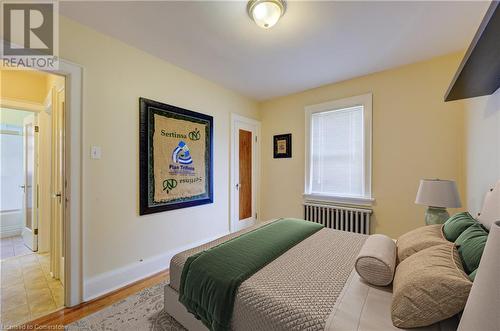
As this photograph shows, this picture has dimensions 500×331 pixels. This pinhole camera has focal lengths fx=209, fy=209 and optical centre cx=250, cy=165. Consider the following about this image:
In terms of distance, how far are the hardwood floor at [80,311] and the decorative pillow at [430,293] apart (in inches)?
88.0

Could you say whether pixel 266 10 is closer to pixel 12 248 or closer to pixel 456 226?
pixel 456 226

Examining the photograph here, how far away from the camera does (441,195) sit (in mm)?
1898

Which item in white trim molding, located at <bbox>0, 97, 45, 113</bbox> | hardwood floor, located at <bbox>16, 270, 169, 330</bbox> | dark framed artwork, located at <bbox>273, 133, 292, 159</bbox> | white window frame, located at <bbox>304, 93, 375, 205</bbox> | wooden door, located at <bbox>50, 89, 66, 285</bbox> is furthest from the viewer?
dark framed artwork, located at <bbox>273, 133, 292, 159</bbox>

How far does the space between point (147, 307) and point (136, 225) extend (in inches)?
33.5

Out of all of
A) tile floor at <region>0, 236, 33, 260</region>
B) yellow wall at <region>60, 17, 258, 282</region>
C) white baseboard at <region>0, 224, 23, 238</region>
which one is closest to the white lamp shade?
yellow wall at <region>60, 17, 258, 282</region>

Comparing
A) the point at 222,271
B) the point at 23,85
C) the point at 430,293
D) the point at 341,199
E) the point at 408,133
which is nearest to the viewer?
the point at 430,293

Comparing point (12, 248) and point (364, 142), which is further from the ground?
point (364, 142)

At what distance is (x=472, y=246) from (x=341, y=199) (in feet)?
6.85

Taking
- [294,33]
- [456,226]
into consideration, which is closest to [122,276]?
[456,226]

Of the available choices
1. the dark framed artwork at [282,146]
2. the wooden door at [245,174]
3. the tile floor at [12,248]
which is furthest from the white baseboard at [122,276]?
the dark framed artwork at [282,146]

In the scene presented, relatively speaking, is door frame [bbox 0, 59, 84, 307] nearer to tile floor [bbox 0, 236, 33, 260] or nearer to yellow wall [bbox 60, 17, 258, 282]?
yellow wall [bbox 60, 17, 258, 282]

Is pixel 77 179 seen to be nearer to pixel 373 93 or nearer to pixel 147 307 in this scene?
pixel 147 307

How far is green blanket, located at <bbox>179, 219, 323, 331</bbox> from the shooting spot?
117cm

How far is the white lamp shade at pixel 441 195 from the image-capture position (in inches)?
73.8
